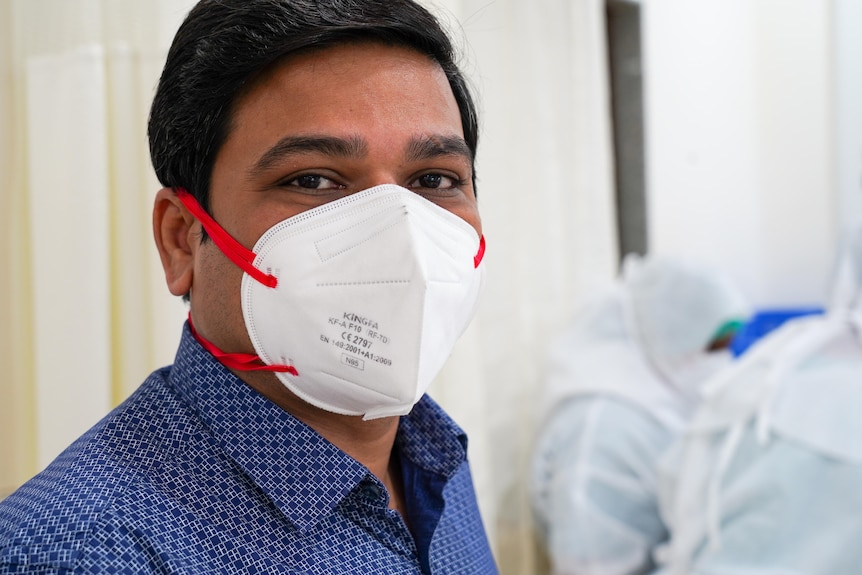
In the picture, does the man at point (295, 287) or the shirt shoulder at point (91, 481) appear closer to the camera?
the shirt shoulder at point (91, 481)

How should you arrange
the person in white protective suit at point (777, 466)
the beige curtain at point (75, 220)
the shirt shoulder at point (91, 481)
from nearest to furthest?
the shirt shoulder at point (91, 481), the beige curtain at point (75, 220), the person in white protective suit at point (777, 466)

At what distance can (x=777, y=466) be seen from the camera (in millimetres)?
1635

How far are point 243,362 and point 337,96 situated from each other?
0.89 ft

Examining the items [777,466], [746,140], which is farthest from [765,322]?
[777,466]

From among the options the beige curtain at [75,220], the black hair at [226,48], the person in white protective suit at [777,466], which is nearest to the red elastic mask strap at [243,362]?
the black hair at [226,48]

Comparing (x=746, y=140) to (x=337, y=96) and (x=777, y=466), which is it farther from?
(x=337, y=96)

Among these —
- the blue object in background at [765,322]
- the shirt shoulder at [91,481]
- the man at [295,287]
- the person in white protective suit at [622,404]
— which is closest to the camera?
the shirt shoulder at [91,481]

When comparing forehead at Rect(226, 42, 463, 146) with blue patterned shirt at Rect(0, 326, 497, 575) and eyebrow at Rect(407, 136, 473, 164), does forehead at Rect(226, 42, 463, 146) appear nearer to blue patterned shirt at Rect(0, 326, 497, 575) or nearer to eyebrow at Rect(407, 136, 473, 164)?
eyebrow at Rect(407, 136, 473, 164)

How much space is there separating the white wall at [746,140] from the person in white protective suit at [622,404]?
2.15 ft

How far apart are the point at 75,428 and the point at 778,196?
318cm

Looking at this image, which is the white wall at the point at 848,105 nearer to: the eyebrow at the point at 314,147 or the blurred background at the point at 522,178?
the blurred background at the point at 522,178

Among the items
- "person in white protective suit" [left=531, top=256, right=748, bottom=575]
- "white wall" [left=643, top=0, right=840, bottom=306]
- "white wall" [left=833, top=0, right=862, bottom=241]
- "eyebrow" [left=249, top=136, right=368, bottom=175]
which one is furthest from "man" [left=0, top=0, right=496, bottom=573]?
"white wall" [left=833, top=0, right=862, bottom=241]

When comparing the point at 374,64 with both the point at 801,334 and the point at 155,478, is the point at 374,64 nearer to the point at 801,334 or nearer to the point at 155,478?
the point at 155,478

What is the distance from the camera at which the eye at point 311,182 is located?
2.58ft
